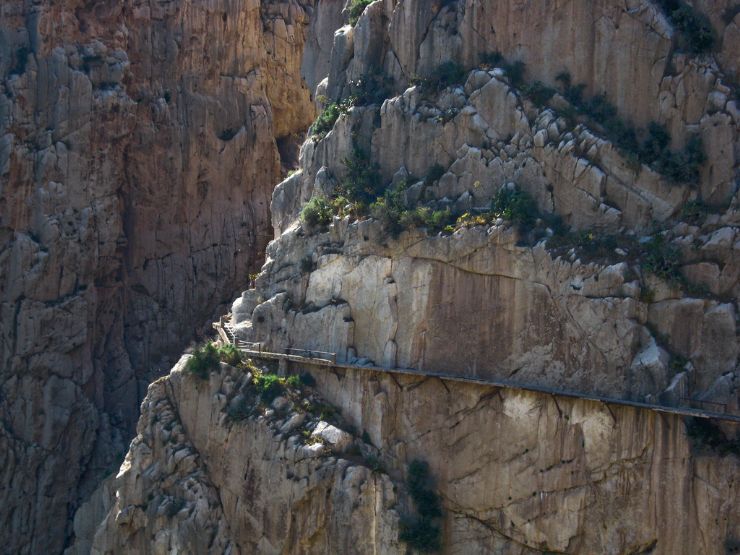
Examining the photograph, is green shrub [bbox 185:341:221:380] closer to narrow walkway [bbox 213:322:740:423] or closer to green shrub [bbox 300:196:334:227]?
narrow walkway [bbox 213:322:740:423]

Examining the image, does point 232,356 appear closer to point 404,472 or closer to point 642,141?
point 404,472

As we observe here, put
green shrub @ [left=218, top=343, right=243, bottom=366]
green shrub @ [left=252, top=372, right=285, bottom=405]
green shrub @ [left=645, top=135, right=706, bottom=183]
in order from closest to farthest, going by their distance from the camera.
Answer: green shrub @ [left=645, top=135, right=706, bottom=183], green shrub @ [left=252, top=372, right=285, bottom=405], green shrub @ [left=218, top=343, right=243, bottom=366]

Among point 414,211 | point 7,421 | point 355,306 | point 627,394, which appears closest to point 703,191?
point 627,394

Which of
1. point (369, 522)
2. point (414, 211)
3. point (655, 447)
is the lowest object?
point (369, 522)

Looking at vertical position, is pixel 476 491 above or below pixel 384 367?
below

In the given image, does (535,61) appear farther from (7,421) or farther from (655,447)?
(7,421)

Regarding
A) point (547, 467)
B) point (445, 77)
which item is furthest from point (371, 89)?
point (547, 467)

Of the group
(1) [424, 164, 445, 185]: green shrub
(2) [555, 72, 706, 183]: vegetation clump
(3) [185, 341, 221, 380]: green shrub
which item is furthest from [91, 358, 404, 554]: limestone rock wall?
(2) [555, 72, 706, 183]: vegetation clump
